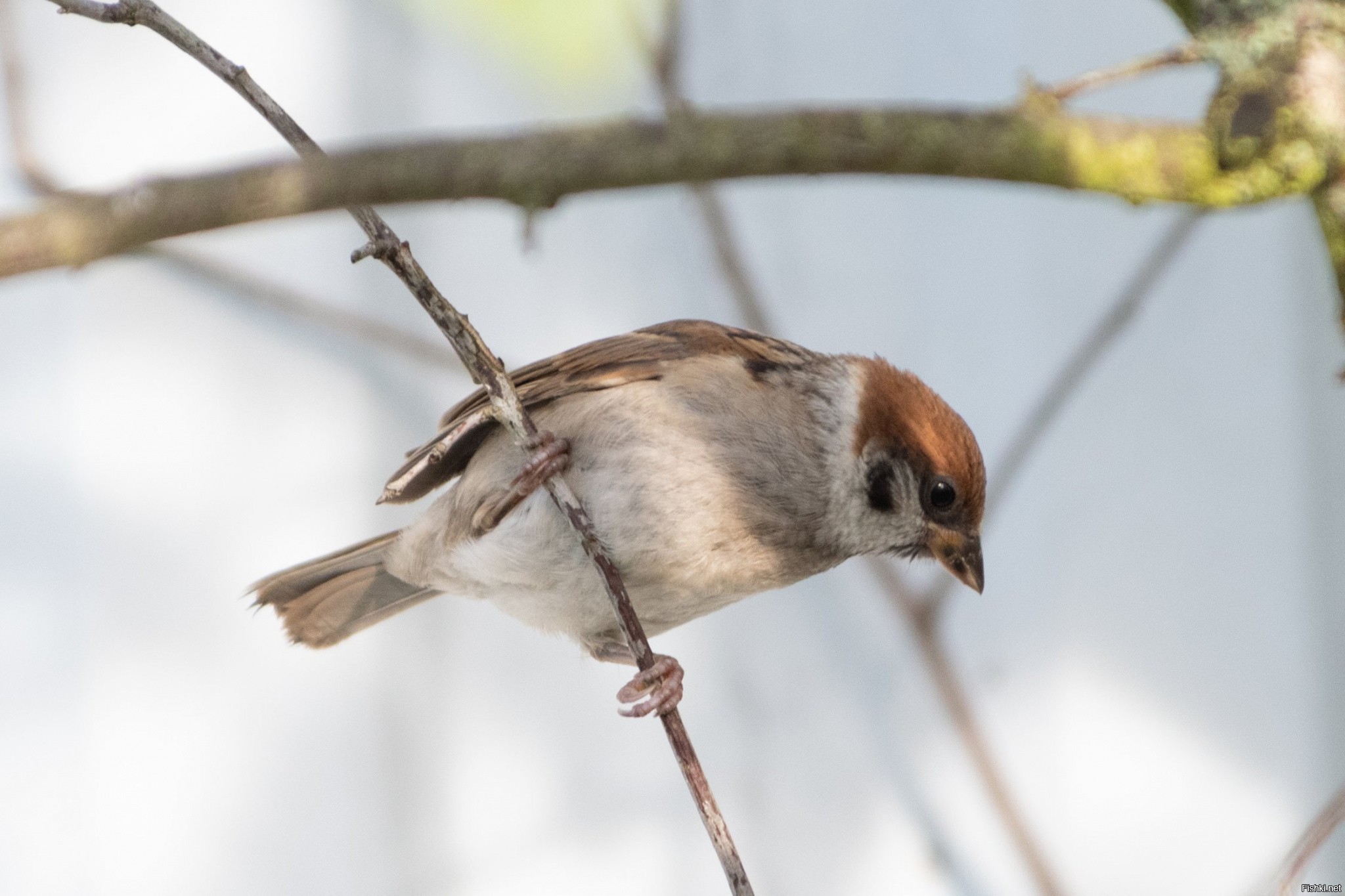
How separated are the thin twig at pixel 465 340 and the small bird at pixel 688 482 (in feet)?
0.65

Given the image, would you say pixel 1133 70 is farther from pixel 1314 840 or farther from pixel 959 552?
pixel 1314 840

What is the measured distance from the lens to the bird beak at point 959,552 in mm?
1877

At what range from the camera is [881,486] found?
192 centimetres

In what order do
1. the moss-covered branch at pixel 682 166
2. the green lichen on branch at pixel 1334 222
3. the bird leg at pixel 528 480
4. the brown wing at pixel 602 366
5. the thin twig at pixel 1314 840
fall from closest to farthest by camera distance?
the moss-covered branch at pixel 682 166 → the thin twig at pixel 1314 840 → the green lichen on branch at pixel 1334 222 → the bird leg at pixel 528 480 → the brown wing at pixel 602 366

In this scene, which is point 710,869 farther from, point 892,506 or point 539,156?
point 539,156

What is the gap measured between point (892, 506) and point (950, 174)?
33.0 inches

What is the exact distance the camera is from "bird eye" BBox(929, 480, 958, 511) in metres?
1.85

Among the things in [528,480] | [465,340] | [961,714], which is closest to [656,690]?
[528,480]

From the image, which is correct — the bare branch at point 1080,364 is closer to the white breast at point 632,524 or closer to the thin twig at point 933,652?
the thin twig at point 933,652

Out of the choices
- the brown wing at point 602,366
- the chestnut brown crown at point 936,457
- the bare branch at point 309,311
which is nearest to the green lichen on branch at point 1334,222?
the chestnut brown crown at point 936,457

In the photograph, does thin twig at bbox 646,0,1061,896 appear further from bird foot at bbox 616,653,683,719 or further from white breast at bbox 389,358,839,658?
bird foot at bbox 616,653,683,719

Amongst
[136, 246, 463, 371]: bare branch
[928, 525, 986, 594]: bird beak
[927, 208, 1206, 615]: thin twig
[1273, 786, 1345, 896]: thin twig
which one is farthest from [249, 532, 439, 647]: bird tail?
[927, 208, 1206, 615]: thin twig

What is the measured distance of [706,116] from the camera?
105 centimetres

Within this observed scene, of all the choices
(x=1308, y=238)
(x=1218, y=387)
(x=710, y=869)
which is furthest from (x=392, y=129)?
(x=1308, y=238)
